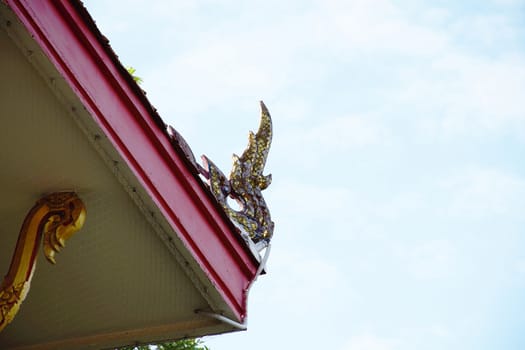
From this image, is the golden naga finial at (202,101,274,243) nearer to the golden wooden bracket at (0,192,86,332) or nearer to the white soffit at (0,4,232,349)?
the white soffit at (0,4,232,349)

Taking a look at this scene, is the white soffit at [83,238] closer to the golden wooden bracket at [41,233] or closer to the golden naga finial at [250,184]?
the golden wooden bracket at [41,233]

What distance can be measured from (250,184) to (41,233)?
96 cm

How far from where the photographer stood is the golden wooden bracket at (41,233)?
3121mm

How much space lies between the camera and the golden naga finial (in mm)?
3676

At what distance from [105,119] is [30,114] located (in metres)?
0.21

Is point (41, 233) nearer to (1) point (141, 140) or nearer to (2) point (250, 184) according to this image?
(1) point (141, 140)

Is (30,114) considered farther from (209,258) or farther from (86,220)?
(209,258)

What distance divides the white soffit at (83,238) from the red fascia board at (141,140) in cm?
3

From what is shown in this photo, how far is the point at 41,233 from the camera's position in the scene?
3191 mm

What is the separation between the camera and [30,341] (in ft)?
12.3

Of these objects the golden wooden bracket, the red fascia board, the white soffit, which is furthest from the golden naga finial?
the golden wooden bracket

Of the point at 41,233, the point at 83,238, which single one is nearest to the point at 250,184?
the point at 83,238

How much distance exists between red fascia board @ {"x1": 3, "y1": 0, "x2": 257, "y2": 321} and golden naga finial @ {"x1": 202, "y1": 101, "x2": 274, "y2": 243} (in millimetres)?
223

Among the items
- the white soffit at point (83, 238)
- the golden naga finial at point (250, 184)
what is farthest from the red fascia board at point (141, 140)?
the golden naga finial at point (250, 184)
